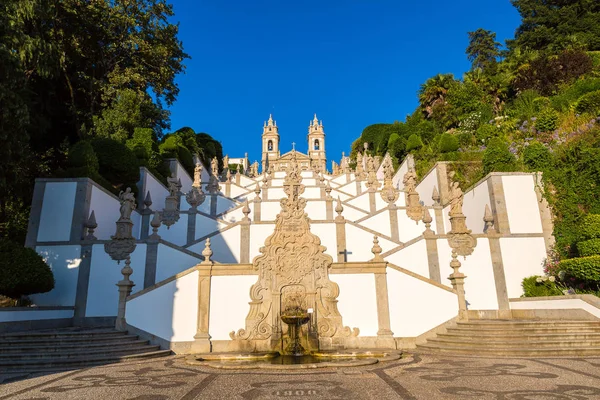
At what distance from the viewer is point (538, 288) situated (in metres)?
12.9

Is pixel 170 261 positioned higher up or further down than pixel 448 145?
further down

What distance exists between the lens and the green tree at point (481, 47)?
3997 cm

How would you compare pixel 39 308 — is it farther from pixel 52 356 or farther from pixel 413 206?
pixel 413 206

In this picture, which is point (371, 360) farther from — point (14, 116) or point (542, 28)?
point (542, 28)

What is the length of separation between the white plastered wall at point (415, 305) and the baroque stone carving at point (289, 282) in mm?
1329

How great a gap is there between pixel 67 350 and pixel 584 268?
13.6 metres

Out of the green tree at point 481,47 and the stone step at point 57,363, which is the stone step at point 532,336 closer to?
the stone step at point 57,363

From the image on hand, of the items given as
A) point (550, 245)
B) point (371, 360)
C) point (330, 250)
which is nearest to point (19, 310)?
point (371, 360)

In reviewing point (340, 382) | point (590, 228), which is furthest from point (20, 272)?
point (590, 228)

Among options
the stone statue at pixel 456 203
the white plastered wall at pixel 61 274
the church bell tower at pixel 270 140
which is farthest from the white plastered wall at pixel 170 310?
the church bell tower at pixel 270 140

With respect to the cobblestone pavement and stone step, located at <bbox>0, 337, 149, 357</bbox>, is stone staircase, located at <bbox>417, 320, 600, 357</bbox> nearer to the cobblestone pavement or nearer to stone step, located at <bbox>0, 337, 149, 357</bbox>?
the cobblestone pavement

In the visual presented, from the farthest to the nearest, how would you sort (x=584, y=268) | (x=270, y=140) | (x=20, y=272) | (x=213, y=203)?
(x=270, y=140) → (x=213, y=203) → (x=20, y=272) → (x=584, y=268)

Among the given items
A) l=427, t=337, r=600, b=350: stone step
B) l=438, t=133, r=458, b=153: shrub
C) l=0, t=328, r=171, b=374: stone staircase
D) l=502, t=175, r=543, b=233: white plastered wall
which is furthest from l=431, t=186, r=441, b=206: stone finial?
l=0, t=328, r=171, b=374: stone staircase

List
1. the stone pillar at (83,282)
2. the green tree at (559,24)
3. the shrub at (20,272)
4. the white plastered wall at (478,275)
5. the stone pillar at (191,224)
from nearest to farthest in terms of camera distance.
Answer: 1. the shrub at (20,272)
2. the white plastered wall at (478,275)
3. the stone pillar at (83,282)
4. the stone pillar at (191,224)
5. the green tree at (559,24)
